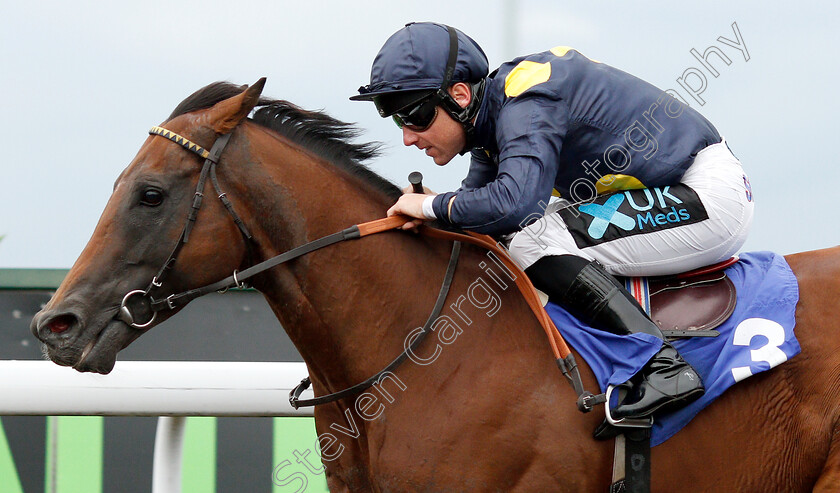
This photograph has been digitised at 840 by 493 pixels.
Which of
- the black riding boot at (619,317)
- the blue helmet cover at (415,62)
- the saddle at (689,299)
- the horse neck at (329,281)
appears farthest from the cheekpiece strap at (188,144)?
the saddle at (689,299)

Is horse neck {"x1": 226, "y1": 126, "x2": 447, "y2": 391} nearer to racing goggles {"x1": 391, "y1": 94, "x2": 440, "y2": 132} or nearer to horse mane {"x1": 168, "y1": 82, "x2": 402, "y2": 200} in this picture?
horse mane {"x1": 168, "y1": 82, "x2": 402, "y2": 200}

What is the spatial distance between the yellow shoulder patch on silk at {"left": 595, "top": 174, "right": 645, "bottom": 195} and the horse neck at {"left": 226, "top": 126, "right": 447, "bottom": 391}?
0.63m

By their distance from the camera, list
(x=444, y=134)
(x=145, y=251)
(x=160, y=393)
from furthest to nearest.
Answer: (x=160, y=393)
(x=444, y=134)
(x=145, y=251)

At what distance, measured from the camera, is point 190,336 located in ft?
14.0

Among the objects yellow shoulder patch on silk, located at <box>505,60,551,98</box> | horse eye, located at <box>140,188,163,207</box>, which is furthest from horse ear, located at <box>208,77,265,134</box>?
yellow shoulder patch on silk, located at <box>505,60,551,98</box>

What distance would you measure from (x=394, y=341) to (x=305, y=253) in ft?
1.20

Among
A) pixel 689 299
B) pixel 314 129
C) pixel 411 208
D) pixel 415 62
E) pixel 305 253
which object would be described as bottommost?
pixel 689 299

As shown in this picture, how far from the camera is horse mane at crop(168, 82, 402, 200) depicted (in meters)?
2.65

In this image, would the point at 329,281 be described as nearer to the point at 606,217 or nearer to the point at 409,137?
the point at 409,137

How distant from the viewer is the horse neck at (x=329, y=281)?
2494 mm

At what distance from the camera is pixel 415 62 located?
2523 millimetres

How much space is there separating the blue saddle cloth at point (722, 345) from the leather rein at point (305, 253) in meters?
0.07

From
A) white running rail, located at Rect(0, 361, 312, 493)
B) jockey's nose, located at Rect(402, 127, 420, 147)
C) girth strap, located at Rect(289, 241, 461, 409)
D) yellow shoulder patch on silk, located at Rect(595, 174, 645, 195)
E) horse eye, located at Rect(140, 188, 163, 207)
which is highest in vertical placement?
jockey's nose, located at Rect(402, 127, 420, 147)

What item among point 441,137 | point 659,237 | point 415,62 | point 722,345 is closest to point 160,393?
point 441,137
